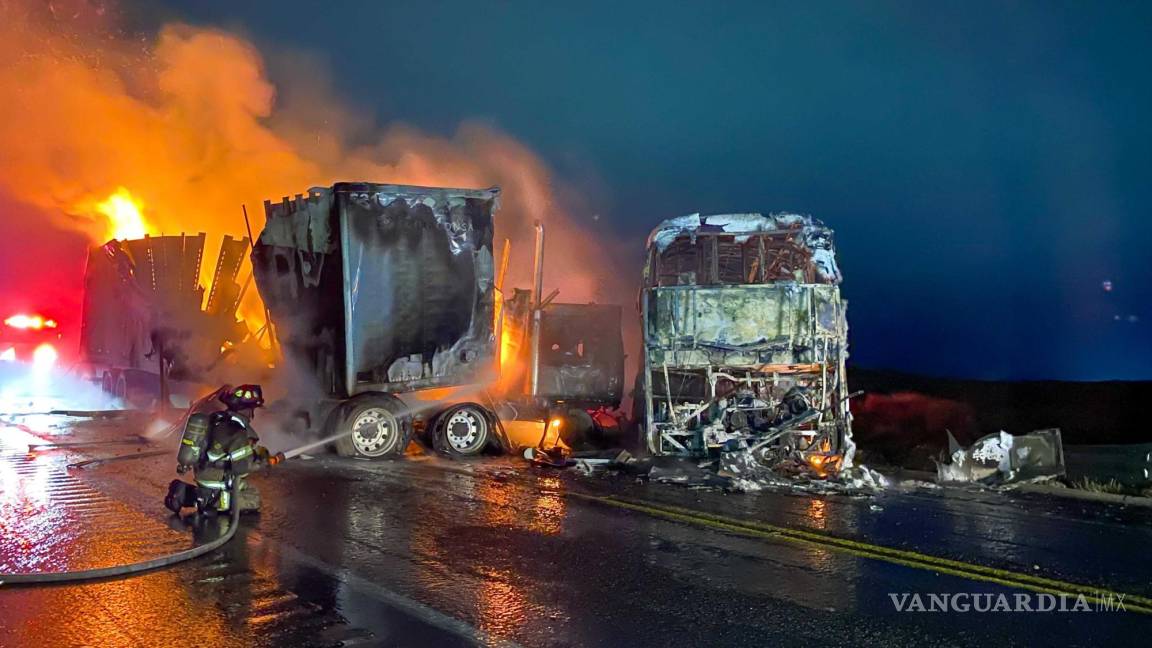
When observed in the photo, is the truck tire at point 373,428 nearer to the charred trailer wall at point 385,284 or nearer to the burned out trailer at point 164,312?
the charred trailer wall at point 385,284

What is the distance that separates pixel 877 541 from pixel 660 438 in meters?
4.68

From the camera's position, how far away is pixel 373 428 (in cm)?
1164

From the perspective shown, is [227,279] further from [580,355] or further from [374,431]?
[580,355]

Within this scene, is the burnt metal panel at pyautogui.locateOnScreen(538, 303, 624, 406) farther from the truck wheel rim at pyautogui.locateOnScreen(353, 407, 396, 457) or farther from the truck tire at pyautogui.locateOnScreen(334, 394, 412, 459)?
the truck wheel rim at pyautogui.locateOnScreen(353, 407, 396, 457)

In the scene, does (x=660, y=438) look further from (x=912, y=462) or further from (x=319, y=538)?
(x=319, y=538)

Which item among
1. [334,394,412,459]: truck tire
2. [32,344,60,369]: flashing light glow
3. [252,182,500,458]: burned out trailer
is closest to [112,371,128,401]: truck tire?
[32,344,60,369]: flashing light glow

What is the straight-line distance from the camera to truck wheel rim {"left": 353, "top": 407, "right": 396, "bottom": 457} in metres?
11.5

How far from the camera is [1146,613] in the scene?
15.3 feet

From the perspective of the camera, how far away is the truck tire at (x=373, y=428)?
37.7ft

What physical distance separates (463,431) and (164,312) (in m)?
9.16

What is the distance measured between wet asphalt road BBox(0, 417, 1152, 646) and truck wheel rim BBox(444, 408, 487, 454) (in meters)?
2.71

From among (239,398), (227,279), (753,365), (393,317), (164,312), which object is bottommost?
(239,398)

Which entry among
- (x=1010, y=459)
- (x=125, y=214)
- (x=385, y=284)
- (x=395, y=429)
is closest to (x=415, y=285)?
(x=385, y=284)

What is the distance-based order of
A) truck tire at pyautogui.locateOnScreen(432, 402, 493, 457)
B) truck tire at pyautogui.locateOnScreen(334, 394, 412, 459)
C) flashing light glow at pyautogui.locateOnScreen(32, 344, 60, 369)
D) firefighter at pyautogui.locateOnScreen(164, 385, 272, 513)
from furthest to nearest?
flashing light glow at pyautogui.locateOnScreen(32, 344, 60, 369), truck tire at pyautogui.locateOnScreen(432, 402, 493, 457), truck tire at pyautogui.locateOnScreen(334, 394, 412, 459), firefighter at pyautogui.locateOnScreen(164, 385, 272, 513)
